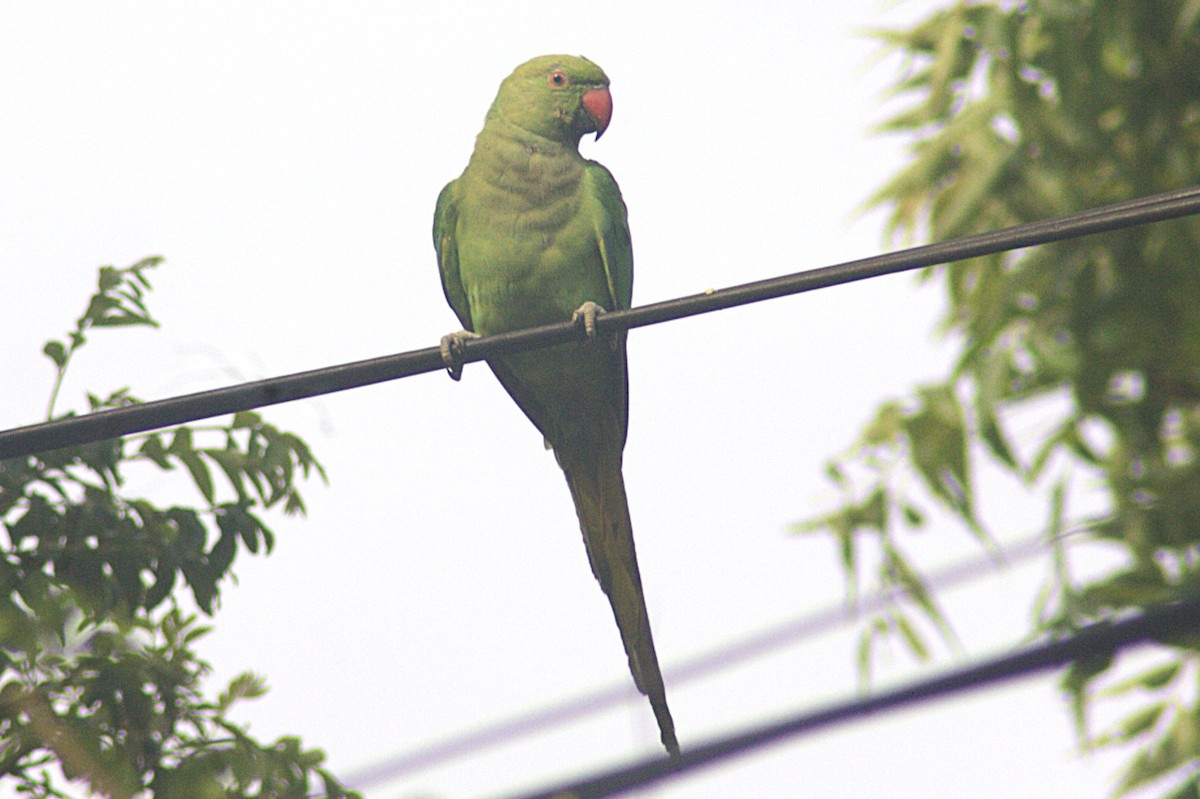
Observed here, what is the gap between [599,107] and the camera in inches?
135

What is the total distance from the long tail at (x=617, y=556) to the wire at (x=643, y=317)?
831 mm

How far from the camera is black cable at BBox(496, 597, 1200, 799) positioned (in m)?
1.03

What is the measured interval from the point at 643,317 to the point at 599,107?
4.93ft

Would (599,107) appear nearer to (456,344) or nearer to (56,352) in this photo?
(456,344)

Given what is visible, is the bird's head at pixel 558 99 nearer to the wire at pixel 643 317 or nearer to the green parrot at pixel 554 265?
the green parrot at pixel 554 265

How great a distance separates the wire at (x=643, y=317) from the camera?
5.98ft

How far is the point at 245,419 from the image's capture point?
7.79 feet

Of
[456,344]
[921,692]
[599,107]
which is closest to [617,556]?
[456,344]

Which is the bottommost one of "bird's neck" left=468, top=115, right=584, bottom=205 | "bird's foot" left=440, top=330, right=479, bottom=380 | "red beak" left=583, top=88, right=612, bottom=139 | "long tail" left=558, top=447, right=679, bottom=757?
"long tail" left=558, top=447, right=679, bottom=757

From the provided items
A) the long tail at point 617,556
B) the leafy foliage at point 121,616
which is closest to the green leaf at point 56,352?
the leafy foliage at point 121,616

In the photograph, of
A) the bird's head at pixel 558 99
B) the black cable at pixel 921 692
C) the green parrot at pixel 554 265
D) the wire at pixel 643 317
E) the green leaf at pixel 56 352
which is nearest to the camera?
Answer: the black cable at pixel 921 692

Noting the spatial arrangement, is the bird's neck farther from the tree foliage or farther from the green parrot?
the tree foliage

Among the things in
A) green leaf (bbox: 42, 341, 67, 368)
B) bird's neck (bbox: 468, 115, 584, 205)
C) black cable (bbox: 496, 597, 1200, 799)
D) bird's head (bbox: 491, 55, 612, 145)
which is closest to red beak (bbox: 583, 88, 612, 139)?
bird's head (bbox: 491, 55, 612, 145)

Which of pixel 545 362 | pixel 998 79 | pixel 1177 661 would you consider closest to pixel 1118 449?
pixel 1177 661
